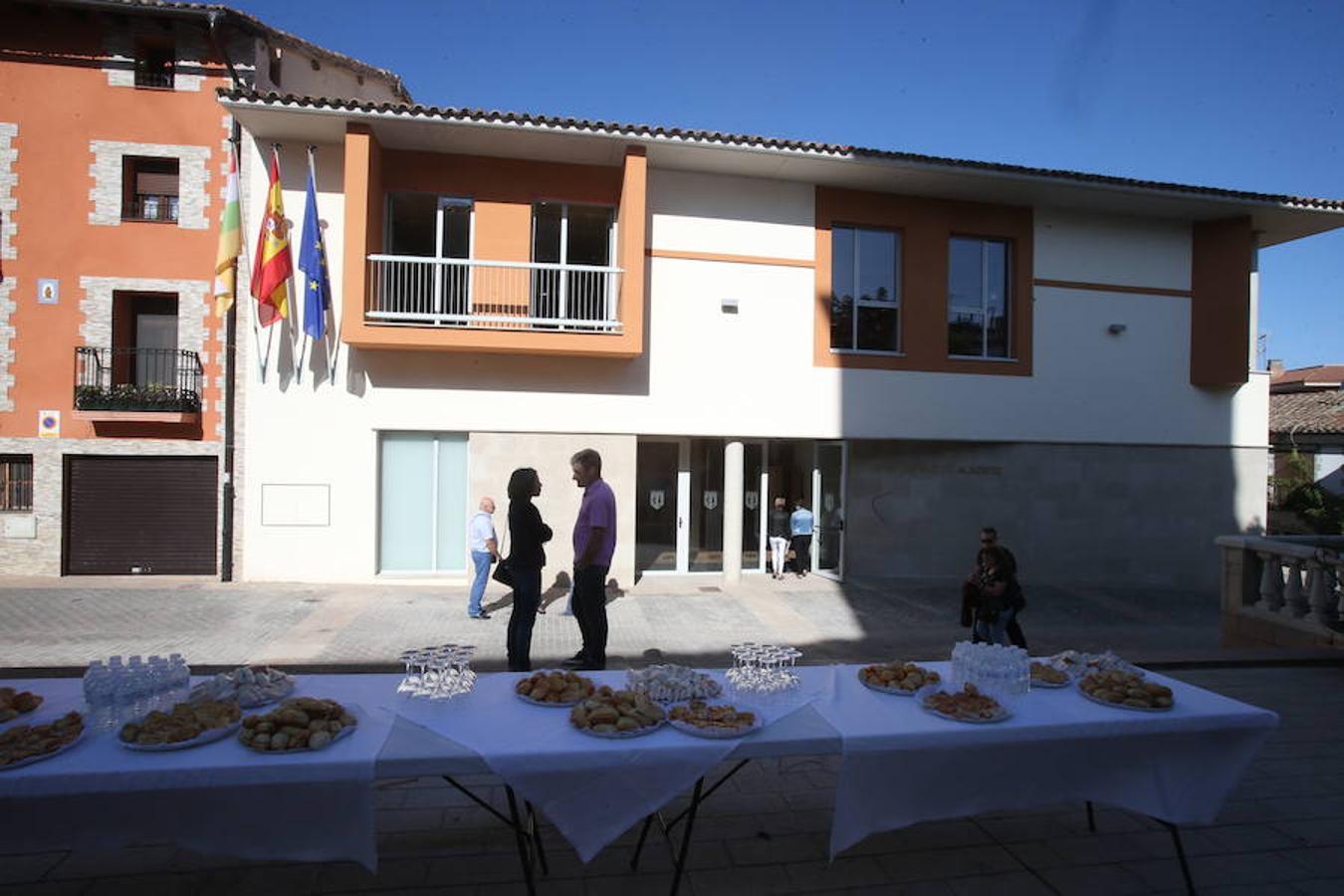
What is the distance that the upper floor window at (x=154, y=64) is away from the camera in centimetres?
1214

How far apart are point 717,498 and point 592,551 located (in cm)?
684

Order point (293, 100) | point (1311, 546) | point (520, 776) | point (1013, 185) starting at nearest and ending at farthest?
point (520, 776) → point (1311, 546) → point (293, 100) → point (1013, 185)

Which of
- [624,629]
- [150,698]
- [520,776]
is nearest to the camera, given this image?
[520,776]

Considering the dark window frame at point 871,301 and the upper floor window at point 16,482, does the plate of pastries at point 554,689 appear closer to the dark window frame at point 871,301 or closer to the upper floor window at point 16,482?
the dark window frame at point 871,301

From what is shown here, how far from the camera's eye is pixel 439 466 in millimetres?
11359

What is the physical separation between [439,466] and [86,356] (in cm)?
614

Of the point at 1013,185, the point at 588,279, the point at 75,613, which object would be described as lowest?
the point at 75,613

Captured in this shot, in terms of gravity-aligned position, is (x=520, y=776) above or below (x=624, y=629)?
above

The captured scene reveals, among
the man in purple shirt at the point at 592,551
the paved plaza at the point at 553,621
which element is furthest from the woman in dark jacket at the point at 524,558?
the paved plaza at the point at 553,621

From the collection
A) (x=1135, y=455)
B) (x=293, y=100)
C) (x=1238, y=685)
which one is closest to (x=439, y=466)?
(x=293, y=100)

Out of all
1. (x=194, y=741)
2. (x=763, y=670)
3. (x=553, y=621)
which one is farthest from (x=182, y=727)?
(x=553, y=621)

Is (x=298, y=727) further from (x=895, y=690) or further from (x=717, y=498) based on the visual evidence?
(x=717, y=498)

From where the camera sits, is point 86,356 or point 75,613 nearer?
point 75,613

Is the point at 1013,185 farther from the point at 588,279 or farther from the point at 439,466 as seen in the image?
the point at 439,466
